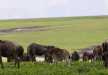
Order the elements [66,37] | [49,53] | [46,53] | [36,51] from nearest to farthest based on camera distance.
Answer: [49,53] → [46,53] → [36,51] → [66,37]

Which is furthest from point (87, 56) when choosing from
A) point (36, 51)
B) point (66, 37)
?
point (66, 37)

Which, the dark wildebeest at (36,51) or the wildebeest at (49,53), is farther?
the dark wildebeest at (36,51)

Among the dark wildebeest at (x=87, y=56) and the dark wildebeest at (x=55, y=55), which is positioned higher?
the dark wildebeest at (x=55, y=55)

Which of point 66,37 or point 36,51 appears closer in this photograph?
point 36,51

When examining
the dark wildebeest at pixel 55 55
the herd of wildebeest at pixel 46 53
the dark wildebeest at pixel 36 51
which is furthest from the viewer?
the dark wildebeest at pixel 36 51

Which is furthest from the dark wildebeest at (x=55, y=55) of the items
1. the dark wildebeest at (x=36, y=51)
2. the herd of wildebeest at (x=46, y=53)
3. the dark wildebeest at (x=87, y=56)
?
the dark wildebeest at (x=87, y=56)

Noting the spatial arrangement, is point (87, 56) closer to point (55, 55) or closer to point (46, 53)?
point (46, 53)

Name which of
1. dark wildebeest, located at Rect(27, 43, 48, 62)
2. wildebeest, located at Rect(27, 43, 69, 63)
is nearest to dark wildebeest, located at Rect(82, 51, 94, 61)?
wildebeest, located at Rect(27, 43, 69, 63)

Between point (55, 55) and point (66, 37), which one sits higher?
point (55, 55)

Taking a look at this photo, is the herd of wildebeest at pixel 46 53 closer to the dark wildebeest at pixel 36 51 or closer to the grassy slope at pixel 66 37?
the dark wildebeest at pixel 36 51

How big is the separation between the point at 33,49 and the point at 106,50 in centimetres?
806

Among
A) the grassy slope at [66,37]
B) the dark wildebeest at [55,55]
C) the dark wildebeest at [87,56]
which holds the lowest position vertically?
the grassy slope at [66,37]

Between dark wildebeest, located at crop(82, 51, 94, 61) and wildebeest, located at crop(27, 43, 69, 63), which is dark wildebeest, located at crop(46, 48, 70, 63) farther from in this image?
dark wildebeest, located at crop(82, 51, 94, 61)

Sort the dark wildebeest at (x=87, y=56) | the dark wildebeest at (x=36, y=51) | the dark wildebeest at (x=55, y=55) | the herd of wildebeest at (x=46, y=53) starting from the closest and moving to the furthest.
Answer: the herd of wildebeest at (x=46, y=53) < the dark wildebeest at (x=55, y=55) < the dark wildebeest at (x=36, y=51) < the dark wildebeest at (x=87, y=56)
